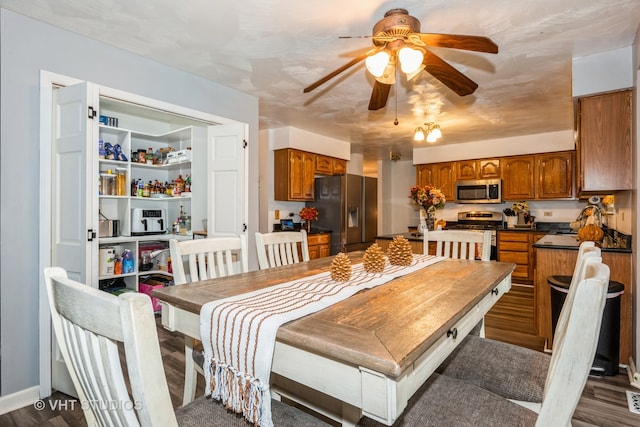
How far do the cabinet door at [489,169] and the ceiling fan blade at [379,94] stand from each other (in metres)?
3.89

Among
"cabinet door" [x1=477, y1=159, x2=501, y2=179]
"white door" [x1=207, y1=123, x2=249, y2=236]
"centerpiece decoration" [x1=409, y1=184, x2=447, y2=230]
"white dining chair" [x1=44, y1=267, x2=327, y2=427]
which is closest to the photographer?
"white dining chair" [x1=44, y1=267, x2=327, y2=427]

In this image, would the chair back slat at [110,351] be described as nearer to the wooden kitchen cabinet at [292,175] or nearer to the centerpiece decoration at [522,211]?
the wooden kitchen cabinet at [292,175]

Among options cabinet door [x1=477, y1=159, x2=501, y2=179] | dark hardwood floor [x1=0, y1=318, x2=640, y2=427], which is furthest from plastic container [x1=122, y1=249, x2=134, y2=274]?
cabinet door [x1=477, y1=159, x2=501, y2=179]

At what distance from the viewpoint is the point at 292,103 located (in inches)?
147

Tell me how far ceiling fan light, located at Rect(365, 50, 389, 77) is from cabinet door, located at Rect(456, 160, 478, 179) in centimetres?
451

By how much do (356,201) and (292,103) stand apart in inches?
79.0

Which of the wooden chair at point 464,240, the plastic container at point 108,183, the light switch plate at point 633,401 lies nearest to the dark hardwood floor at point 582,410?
the light switch plate at point 633,401

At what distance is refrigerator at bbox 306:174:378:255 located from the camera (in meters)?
4.96

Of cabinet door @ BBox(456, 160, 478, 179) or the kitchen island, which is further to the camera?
cabinet door @ BBox(456, 160, 478, 179)

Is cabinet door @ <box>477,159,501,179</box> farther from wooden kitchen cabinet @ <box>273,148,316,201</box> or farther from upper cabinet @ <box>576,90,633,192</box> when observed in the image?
upper cabinet @ <box>576,90,633,192</box>

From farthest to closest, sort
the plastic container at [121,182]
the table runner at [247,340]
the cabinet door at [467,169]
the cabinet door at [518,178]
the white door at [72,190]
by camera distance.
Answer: the cabinet door at [467,169]
the cabinet door at [518,178]
the plastic container at [121,182]
the white door at [72,190]
the table runner at [247,340]

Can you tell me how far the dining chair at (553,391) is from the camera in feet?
2.40

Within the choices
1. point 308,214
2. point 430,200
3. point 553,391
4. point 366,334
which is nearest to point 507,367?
point 553,391

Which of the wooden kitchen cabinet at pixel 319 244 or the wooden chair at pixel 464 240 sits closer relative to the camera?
the wooden chair at pixel 464 240
